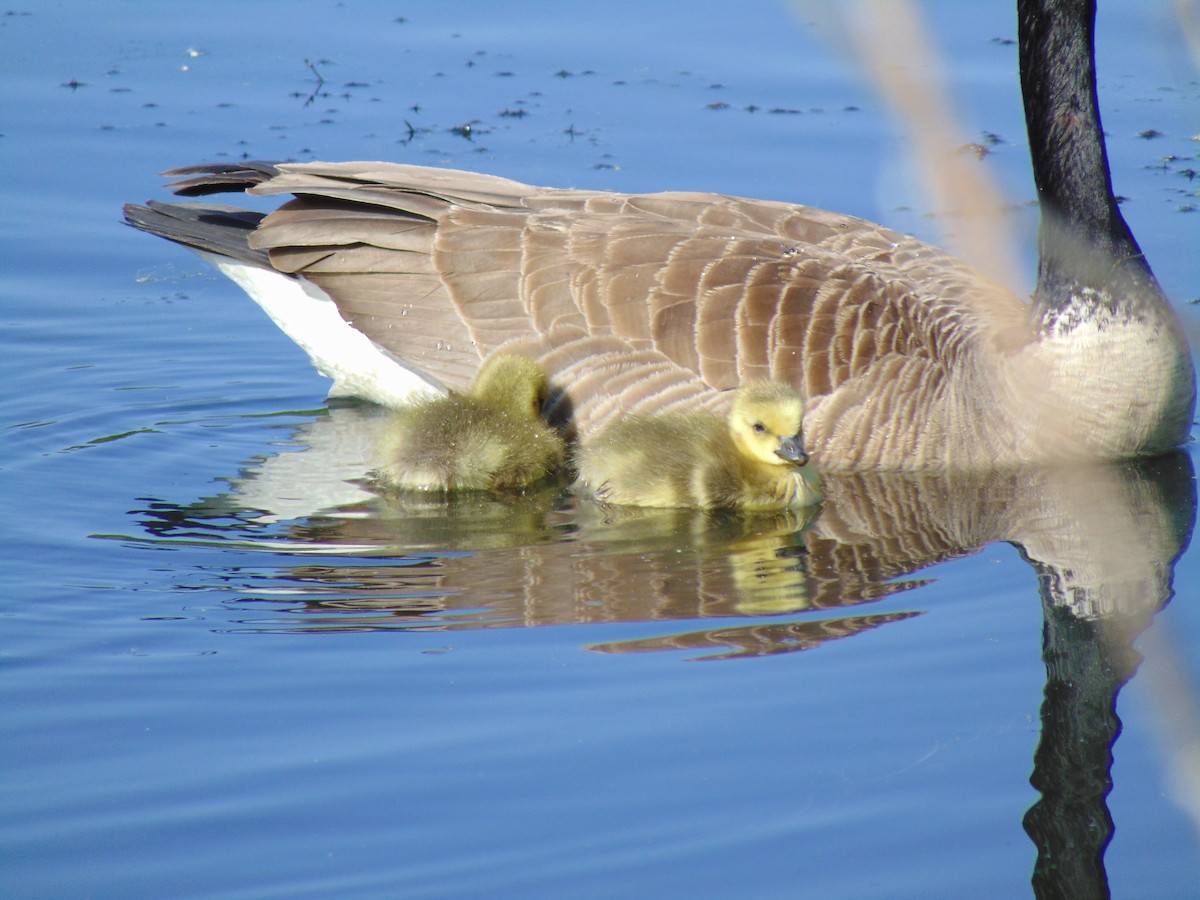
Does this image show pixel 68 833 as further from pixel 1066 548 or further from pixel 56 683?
pixel 1066 548

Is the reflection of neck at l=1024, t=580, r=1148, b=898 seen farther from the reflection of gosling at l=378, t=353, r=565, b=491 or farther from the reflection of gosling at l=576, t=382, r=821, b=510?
the reflection of gosling at l=378, t=353, r=565, b=491

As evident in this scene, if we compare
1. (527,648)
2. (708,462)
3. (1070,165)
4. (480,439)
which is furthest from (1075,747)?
(1070,165)

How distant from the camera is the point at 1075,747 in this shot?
12.3 ft

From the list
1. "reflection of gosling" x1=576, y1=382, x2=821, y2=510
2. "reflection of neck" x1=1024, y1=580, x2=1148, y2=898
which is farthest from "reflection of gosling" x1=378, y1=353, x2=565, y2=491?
"reflection of neck" x1=1024, y1=580, x2=1148, y2=898

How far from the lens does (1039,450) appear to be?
5746 mm

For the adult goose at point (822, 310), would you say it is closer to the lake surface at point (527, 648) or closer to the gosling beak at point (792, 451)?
the lake surface at point (527, 648)

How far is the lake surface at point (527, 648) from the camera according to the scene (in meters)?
3.25

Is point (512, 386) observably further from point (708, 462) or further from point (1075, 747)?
point (1075, 747)

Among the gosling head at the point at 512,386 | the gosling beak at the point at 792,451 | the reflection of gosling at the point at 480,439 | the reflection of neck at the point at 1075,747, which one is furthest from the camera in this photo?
the gosling head at the point at 512,386

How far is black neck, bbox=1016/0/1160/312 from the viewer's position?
5.65 meters

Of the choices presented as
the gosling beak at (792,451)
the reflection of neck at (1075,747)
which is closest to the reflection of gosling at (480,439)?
the gosling beak at (792,451)

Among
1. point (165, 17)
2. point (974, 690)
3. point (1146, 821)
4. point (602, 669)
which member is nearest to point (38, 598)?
point (602, 669)

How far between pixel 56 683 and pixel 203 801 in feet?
2.75

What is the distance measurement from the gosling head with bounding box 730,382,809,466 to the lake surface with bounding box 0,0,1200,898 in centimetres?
30
